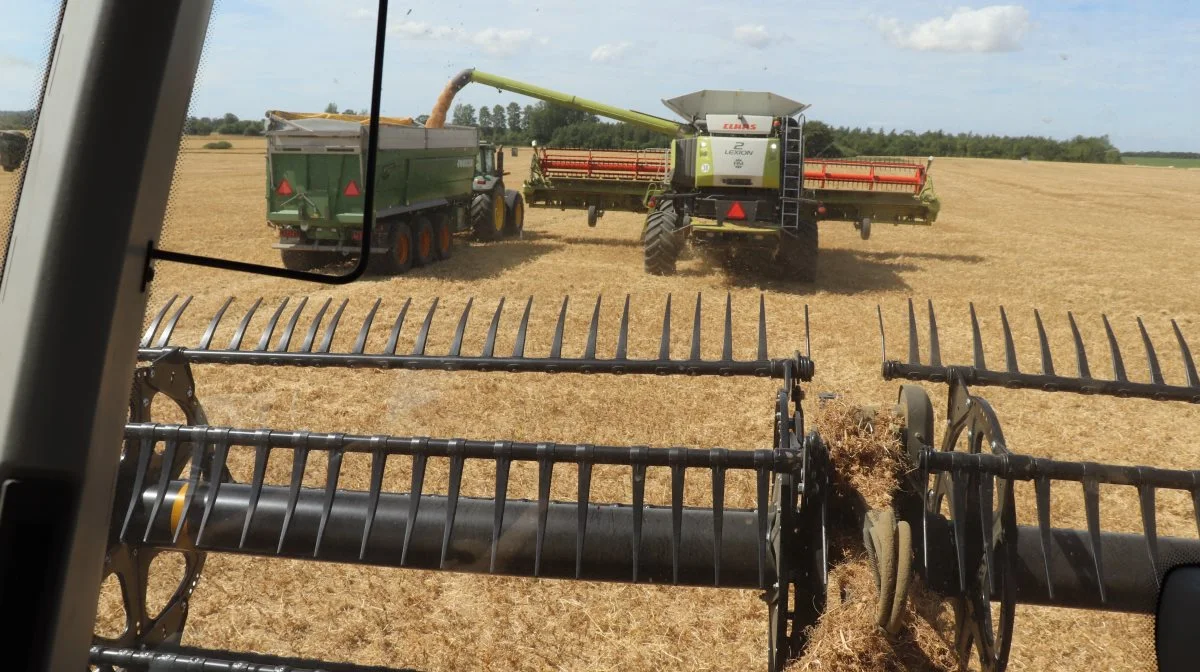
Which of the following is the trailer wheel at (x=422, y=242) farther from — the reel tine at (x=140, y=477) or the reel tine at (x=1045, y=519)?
the reel tine at (x=1045, y=519)

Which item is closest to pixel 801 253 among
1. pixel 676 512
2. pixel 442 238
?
pixel 442 238

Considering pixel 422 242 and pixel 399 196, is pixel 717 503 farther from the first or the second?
pixel 422 242

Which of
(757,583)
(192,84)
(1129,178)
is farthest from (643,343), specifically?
(1129,178)

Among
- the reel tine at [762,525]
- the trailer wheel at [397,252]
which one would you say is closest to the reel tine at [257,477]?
the reel tine at [762,525]

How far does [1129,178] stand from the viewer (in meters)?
35.6

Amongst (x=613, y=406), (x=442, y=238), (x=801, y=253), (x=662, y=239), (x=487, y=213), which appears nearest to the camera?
(x=613, y=406)

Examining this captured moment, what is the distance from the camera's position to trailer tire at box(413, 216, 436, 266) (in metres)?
11.7

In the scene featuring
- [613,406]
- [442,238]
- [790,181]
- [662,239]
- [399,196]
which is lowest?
[613,406]

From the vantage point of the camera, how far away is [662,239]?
1116 cm

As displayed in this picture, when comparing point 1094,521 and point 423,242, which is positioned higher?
point 423,242

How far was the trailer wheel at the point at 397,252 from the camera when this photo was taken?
1083cm

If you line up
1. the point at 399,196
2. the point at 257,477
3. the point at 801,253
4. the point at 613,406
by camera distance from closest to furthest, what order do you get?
the point at 257,477 < the point at 613,406 < the point at 801,253 < the point at 399,196

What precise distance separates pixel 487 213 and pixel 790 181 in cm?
581

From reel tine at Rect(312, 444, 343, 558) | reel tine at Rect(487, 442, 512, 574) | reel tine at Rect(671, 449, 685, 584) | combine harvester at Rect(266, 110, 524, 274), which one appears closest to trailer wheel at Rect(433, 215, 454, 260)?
combine harvester at Rect(266, 110, 524, 274)
